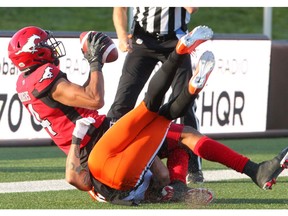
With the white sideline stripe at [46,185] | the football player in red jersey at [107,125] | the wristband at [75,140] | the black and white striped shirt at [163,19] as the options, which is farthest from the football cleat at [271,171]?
the black and white striped shirt at [163,19]

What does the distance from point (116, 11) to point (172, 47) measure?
0.54m

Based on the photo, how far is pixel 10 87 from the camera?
1077 cm

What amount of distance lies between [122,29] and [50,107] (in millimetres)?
1506

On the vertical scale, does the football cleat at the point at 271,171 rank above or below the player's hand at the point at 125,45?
below

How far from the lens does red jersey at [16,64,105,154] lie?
6.64 m

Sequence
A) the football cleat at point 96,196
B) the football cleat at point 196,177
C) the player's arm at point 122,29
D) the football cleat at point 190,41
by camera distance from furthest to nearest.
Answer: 1. the football cleat at point 196,177
2. the player's arm at point 122,29
3. the football cleat at point 96,196
4. the football cleat at point 190,41

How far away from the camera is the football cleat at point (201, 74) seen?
21.1ft

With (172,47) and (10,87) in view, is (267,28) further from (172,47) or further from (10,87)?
(172,47)

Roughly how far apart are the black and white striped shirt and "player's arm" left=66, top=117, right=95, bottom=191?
172 centimetres

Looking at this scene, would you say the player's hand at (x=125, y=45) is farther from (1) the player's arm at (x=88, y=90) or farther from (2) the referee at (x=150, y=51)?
(1) the player's arm at (x=88, y=90)

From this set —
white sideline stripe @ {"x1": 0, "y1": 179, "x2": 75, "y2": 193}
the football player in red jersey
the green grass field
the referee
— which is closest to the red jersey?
the football player in red jersey

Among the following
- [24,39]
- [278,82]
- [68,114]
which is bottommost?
[278,82]

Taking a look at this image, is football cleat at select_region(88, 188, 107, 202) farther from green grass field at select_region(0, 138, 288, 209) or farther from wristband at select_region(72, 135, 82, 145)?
wristband at select_region(72, 135, 82, 145)
